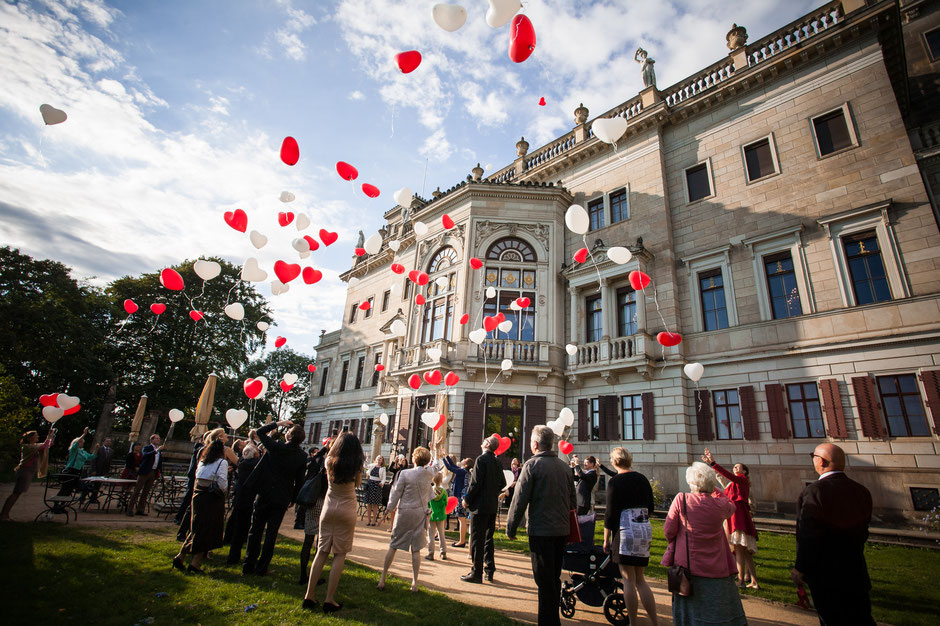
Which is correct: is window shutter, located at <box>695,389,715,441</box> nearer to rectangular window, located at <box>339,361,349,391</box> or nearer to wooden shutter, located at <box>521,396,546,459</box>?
wooden shutter, located at <box>521,396,546,459</box>

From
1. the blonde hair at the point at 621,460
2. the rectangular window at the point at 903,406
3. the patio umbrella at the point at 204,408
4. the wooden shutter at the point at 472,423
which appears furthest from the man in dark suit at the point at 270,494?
the rectangular window at the point at 903,406

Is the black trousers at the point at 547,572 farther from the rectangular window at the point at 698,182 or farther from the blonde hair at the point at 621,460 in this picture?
the rectangular window at the point at 698,182

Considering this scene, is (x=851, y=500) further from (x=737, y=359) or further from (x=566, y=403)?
(x=566, y=403)

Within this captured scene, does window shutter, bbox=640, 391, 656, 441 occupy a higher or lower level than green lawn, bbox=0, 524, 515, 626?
higher

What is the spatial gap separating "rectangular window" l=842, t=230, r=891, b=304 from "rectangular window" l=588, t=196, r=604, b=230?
883 cm

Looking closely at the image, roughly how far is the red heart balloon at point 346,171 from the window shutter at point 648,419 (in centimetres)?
1283

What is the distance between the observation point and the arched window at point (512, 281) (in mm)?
19016

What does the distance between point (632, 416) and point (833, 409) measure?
6.04 metres

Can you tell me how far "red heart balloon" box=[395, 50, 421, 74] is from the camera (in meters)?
6.63

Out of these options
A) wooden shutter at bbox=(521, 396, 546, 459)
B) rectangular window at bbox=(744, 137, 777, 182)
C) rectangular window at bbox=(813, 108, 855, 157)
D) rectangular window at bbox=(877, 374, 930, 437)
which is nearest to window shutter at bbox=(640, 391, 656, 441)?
wooden shutter at bbox=(521, 396, 546, 459)

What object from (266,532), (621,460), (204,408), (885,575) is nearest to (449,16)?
(621,460)

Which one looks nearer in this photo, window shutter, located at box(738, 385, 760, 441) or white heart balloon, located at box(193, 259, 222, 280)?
white heart balloon, located at box(193, 259, 222, 280)

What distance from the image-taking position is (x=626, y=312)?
17.4 meters

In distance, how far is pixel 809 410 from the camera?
12.7 m
